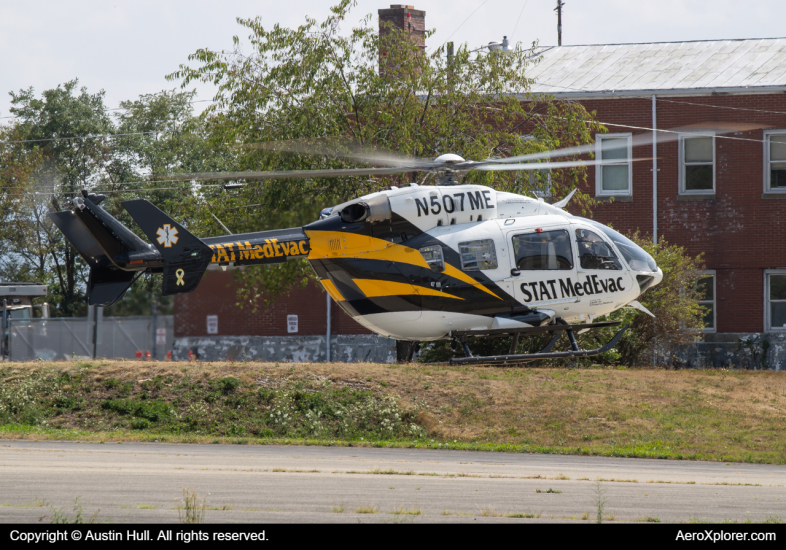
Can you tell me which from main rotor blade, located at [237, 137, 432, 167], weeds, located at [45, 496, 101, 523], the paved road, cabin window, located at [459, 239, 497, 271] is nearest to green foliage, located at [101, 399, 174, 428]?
the paved road

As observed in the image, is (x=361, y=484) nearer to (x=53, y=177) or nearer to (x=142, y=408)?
(x=142, y=408)

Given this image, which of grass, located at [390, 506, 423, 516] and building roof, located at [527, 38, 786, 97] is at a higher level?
building roof, located at [527, 38, 786, 97]

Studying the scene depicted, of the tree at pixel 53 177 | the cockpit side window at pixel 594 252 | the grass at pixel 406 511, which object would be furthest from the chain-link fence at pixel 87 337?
the grass at pixel 406 511

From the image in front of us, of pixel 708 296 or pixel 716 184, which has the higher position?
pixel 716 184

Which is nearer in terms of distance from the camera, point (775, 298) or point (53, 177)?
point (775, 298)

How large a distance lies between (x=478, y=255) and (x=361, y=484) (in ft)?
23.5

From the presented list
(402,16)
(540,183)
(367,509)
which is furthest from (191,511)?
(402,16)

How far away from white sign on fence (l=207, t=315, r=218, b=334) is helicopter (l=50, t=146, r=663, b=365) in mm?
15741

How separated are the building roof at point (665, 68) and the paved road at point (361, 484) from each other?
17.9m

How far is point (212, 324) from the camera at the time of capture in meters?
34.0

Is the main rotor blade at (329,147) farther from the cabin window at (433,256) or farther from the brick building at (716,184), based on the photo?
the brick building at (716,184)

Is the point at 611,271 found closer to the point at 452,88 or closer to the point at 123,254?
the point at 452,88

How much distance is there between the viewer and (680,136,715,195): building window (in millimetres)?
32062

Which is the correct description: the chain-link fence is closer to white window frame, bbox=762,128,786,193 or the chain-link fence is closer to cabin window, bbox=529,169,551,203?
cabin window, bbox=529,169,551,203
